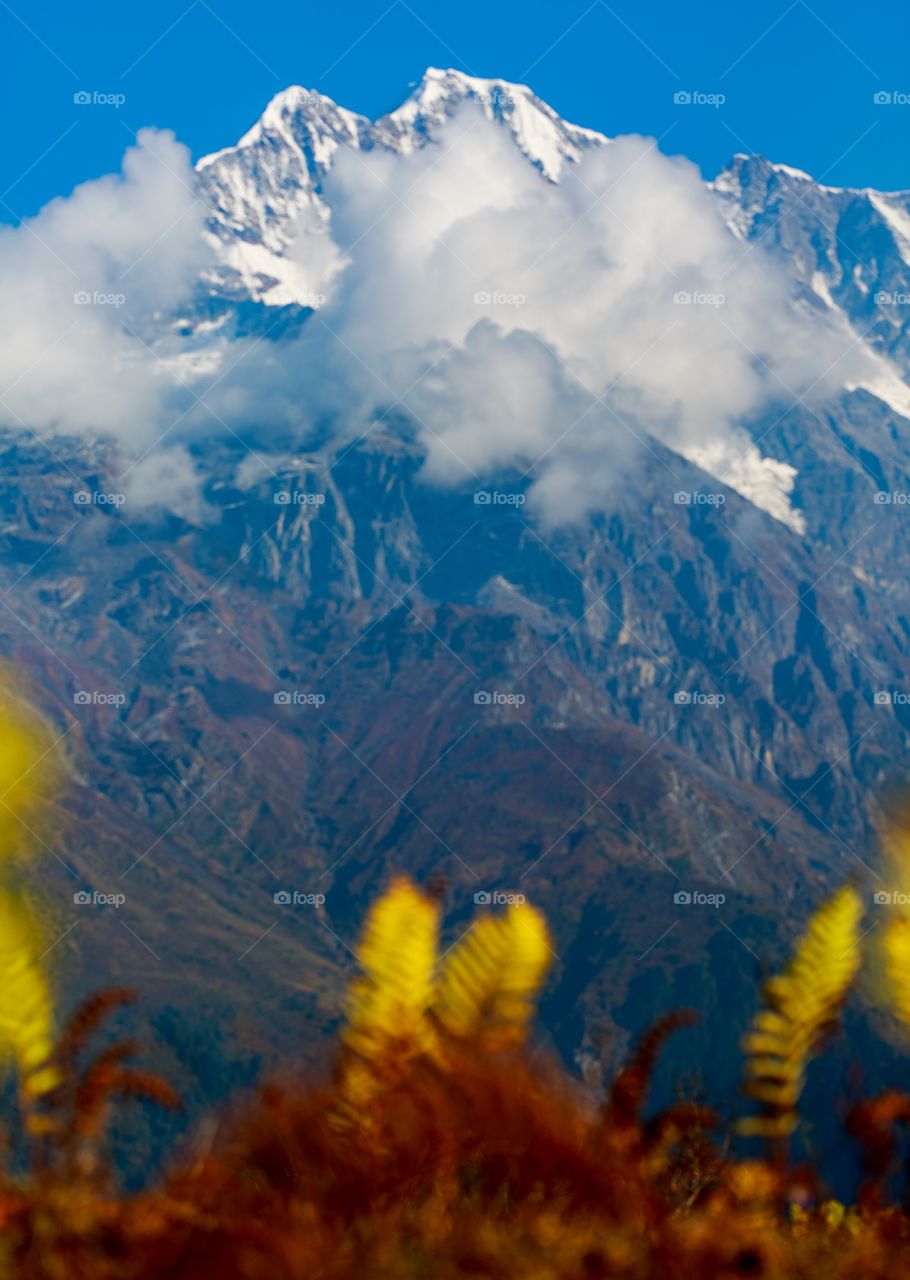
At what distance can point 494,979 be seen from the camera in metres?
5.94

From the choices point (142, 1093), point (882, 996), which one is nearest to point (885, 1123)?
point (882, 996)

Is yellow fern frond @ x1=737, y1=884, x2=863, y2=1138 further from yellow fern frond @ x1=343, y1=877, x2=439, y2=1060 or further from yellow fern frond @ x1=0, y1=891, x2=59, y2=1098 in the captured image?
yellow fern frond @ x1=0, y1=891, x2=59, y2=1098

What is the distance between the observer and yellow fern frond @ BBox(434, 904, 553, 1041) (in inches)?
231

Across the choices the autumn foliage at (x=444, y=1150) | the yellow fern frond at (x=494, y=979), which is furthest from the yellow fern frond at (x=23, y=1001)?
the yellow fern frond at (x=494, y=979)

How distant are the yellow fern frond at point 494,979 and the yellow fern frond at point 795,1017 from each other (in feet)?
3.71

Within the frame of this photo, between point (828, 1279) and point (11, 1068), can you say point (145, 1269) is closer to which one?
point (11, 1068)

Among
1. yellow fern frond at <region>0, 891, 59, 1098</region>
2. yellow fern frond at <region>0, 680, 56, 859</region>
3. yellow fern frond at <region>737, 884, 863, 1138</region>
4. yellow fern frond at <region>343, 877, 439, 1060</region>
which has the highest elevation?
yellow fern frond at <region>737, 884, 863, 1138</region>

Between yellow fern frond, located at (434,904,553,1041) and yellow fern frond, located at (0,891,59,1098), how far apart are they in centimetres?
165

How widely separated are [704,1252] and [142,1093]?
2.14 m

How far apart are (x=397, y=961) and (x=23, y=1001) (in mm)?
1608

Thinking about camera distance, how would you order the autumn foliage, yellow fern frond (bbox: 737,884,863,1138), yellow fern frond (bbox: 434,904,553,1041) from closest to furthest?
the autumn foliage, yellow fern frond (bbox: 434,904,553,1041), yellow fern frond (bbox: 737,884,863,1138)

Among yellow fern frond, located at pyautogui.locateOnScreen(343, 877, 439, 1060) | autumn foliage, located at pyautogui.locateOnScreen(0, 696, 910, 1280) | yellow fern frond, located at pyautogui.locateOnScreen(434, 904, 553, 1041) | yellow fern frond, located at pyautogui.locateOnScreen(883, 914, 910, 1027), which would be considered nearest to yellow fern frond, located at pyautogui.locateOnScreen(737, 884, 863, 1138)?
autumn foliage, located at pyautogui.locateOnScreen(0, 696, 910, 1280)

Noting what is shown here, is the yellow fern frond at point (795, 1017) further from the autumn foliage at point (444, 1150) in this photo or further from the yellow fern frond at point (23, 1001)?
the yellow fern frond at point (23, 1001)

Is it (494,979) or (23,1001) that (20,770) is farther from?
(494,979)
